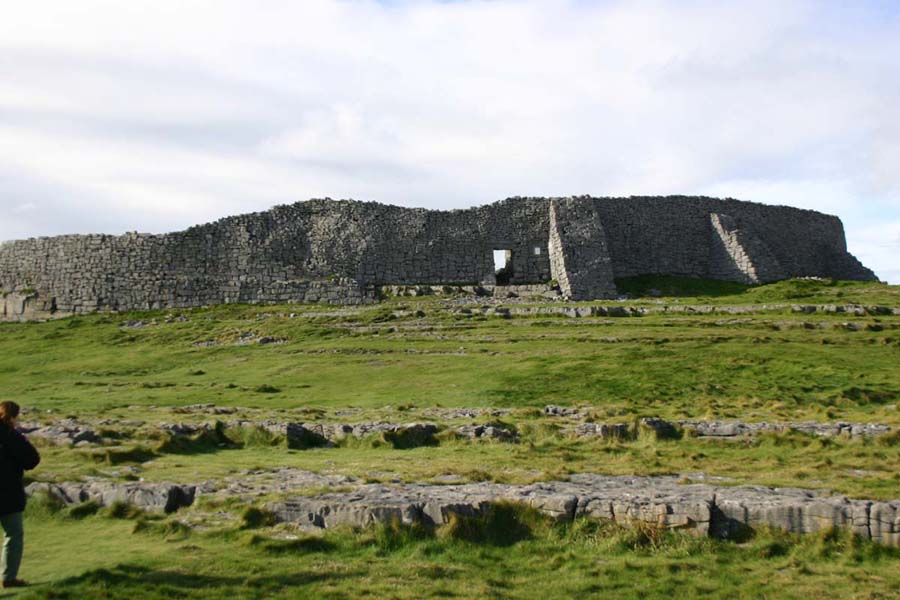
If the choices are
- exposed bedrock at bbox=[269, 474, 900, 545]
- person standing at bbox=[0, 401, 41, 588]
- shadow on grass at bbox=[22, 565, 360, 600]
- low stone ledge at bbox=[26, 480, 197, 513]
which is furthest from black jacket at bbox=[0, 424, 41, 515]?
exposed bedrock at bbox=[269, 474, 900, 545]

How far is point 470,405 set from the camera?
2486 centimetres

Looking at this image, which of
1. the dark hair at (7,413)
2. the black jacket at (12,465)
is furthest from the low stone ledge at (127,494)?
the dark hair at (7,413)

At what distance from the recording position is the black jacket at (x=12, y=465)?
10891 millimetres

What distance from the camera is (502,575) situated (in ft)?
37.8

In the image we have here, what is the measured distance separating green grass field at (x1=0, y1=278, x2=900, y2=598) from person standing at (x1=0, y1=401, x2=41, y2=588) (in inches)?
17.5

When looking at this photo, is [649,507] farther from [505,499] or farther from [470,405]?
[470,405]

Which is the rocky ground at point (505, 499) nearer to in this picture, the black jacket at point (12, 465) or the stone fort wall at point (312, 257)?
the black jacket at point (12, 465)

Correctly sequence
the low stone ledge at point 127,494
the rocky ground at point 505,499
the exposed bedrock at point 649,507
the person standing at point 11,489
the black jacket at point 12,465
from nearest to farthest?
the person standing at point 11,489
the black jacket at point 12,465
the exposed bedrock at point 649,507
the rocky ground at point 505,499
the low stone ledge at point 127,494

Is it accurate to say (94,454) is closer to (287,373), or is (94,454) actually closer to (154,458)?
(154,458)

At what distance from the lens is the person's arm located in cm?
1103

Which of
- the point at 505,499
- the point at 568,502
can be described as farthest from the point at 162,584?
the point at 568,502

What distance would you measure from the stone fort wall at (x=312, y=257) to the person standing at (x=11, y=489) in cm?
3551

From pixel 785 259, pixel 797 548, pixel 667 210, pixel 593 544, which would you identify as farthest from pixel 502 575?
pixel 785 259

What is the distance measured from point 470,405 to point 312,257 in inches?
1035
